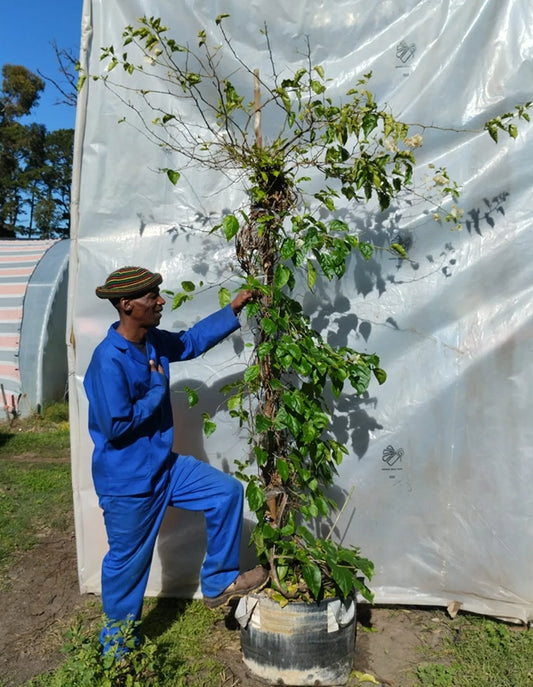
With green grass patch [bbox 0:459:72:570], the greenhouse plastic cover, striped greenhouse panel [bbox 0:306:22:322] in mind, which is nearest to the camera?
the greenhouse plastic cover

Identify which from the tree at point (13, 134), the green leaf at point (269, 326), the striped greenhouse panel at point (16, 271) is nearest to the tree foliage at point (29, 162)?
the tree at point (13, 134)

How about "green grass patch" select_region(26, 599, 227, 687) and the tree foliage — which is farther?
the tree foliage

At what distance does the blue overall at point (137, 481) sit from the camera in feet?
8.06

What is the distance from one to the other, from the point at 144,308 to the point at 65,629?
1.63m

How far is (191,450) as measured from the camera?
3217 mm

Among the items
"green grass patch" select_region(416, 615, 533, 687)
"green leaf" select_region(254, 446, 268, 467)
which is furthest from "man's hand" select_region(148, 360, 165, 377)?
"green grass patch" select_region(416, 615, 533, 687)

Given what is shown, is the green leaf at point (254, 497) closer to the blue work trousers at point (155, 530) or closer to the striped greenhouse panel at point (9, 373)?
the blue work trousers at point (155, 530)

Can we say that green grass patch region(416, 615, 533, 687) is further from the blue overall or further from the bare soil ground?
the blue overall

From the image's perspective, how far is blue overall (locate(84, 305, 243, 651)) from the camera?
246cm

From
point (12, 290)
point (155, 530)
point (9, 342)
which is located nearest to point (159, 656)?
point (155, 530)

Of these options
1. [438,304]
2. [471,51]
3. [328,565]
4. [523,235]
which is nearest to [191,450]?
[328,565]

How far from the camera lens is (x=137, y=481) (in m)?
2.53

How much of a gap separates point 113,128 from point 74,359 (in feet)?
3.80

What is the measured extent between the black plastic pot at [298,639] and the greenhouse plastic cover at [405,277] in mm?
642
